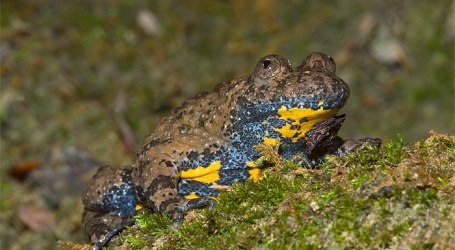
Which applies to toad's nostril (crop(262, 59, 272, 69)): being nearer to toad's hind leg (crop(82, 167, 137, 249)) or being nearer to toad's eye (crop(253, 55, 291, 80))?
toad's eye (crop(253, 55, 291, 80))

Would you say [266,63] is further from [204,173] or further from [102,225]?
[102,225]

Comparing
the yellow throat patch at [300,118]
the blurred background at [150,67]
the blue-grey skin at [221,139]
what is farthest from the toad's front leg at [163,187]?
the blurred background at [150,67]

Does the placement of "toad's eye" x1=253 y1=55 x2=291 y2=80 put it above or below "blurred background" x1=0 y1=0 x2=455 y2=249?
below

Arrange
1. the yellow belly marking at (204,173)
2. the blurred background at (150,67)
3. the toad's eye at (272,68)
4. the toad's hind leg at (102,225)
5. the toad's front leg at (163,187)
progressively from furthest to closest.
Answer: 1. the blurred background at (150,67)
2. the yellow belly marking at (204,173)
3. the toad's eye at (272,68)
4. the toad's hind leg at (102,225)
5. the toad's front leg at (163,187)

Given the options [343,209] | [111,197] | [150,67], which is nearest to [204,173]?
[111,197]

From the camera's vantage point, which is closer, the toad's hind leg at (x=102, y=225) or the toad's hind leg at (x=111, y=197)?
the toad's hind leg at (x=102, y=225)

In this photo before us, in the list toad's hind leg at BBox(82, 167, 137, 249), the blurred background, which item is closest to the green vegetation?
toad's hind leg at BBox(82, 167, 137, 249)

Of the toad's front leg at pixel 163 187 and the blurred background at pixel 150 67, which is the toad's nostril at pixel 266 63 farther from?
the blurred background at pixel 150 67

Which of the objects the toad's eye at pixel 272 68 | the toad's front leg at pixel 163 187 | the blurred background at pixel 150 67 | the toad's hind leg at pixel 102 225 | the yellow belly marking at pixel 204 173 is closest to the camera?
the toad's front leg at pixel 163 187

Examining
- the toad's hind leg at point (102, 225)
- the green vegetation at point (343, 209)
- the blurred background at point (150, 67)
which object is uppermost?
the blurred background at point (150, 67)
